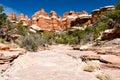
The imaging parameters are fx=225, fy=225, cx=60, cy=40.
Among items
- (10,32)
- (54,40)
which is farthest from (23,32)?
(54,40)

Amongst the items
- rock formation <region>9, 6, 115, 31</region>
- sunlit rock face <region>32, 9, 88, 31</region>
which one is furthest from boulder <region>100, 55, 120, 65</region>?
sunlit rock face <region>32, 9, 88, 31</region>

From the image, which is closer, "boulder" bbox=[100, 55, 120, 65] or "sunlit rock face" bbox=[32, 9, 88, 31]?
"boulder" bbox=[100, 55, 120, 65]

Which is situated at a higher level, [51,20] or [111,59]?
[51,20]

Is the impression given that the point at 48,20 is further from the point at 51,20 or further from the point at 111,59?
the point at 111,59

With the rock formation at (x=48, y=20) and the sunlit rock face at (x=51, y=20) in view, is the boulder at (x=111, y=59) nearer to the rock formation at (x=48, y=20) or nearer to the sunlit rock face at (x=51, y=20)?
the rock formation at (x=48, y=20)

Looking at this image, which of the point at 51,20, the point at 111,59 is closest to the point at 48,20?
the point at 51,20

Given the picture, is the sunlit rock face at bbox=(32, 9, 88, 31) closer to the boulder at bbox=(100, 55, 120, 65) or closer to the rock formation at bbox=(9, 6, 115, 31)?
the rock formation at bbox=(9, 6, 115, 31)

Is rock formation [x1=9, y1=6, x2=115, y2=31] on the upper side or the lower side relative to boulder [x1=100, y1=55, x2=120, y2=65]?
upper

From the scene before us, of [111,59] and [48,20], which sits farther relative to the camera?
[48,20]

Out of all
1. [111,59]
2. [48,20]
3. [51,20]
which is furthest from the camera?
[51,20]

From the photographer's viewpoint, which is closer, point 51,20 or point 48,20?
point 48,20

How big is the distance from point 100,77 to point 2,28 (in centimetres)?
4410

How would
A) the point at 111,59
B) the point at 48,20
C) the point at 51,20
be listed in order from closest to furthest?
1. the point at 111,59
2. the point at 48,20
3. the point at 51,20

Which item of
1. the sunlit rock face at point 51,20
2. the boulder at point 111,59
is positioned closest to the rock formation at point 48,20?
the sunlit rock face at point 51,20
